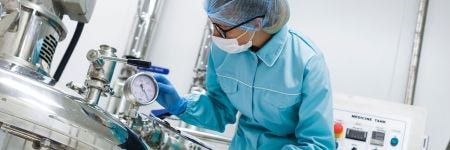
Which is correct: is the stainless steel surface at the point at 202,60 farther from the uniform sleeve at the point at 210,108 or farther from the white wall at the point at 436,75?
the white wall at the point at 436,75

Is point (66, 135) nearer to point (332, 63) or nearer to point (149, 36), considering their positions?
point (149, 36)

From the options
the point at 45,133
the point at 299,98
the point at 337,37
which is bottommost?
the point at 45,133

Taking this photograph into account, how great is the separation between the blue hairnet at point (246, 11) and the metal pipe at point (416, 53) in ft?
3.42

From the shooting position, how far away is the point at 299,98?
1203 mm

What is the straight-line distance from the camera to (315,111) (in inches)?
45.5

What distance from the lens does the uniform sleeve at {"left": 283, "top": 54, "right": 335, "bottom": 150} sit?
115 centimetres

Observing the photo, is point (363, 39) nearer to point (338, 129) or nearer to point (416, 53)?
point (416, 53)

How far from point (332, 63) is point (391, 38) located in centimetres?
28

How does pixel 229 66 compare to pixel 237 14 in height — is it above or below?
below

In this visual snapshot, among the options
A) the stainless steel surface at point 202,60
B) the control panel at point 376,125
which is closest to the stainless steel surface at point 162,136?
the stainless steel surface at point 202,60

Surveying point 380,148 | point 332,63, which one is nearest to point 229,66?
point 380,148

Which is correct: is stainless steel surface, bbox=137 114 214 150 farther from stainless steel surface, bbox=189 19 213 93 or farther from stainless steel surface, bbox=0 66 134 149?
stainless steel surface, bbox=189 19 213 93

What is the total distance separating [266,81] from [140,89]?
0.36m

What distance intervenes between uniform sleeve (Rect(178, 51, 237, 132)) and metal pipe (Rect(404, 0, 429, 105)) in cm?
93
